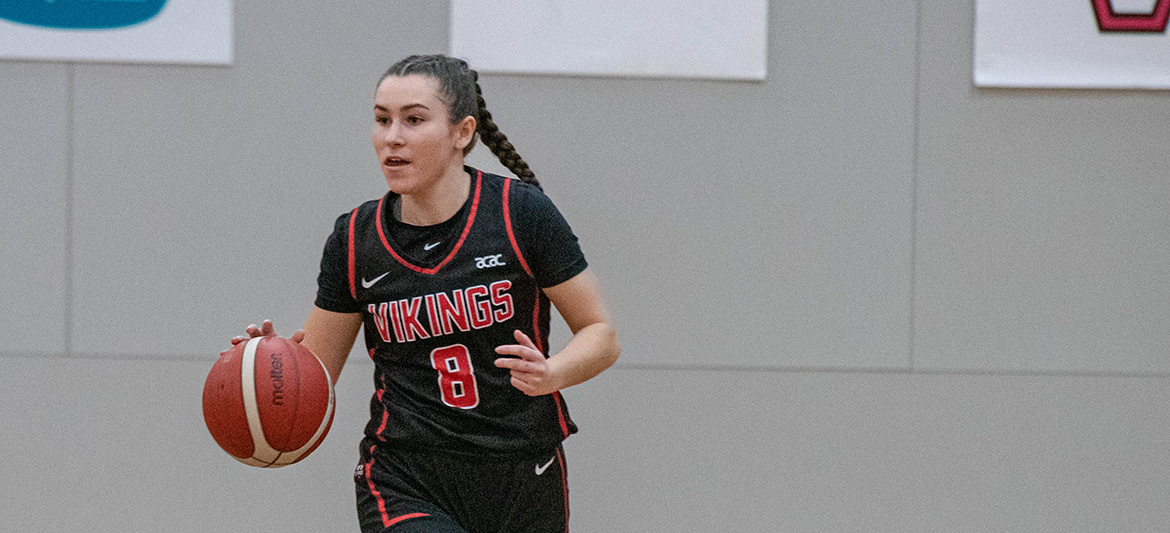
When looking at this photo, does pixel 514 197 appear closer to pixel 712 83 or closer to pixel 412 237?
pixel 412 237

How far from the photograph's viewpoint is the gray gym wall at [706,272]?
4.01 meters

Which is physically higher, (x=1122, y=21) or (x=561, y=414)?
(x=1122, y=21)

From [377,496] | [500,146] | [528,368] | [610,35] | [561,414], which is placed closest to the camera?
[528,368]

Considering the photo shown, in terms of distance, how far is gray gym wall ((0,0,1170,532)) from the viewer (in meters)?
4.01

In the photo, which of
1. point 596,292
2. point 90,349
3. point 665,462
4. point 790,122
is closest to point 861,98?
point 790,122

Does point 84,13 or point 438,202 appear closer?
point 438,202

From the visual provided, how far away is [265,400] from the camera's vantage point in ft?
7.61

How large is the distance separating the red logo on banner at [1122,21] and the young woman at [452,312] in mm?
2883

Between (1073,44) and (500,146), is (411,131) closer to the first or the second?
(500,146)

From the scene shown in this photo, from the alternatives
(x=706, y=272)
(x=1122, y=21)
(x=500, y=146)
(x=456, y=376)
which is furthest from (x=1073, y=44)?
(x=456, y=376)

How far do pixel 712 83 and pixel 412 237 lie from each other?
1.98 meters

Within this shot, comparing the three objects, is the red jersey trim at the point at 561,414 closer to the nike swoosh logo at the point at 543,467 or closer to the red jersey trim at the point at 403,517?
the nike swoosh logo at the point at 543,467

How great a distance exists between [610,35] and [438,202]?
179 centimetres

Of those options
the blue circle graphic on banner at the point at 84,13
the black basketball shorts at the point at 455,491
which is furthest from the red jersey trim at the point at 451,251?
the blue circle graphic on banner at the point at 84,13
